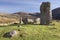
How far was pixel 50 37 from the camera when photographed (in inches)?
1058

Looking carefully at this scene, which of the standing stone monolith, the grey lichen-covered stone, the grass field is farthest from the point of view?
the standing stone monolith

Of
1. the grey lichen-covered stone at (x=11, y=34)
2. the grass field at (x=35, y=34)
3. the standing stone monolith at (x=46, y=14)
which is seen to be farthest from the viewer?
the standing stone monolith at (x=46, y=14)

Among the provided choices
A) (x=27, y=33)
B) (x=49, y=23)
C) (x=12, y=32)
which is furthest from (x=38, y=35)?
(x=49, y=23)

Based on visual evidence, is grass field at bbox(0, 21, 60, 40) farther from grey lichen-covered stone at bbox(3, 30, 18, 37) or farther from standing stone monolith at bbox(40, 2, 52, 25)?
standing stone monolith at bbox(40, 2, 52, 25)

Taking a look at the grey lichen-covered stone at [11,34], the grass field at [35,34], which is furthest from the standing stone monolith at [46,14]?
the grey lichen-covered stone at [11,34]

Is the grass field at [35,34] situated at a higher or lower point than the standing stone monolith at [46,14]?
lower

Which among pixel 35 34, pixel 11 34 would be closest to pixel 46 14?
pixel 35 34

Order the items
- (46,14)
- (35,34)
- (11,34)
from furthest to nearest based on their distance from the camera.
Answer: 1. (46,14)
2. (35,34)
3. (11,34)

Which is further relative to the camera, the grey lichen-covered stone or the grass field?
the grey lichen-covered stone

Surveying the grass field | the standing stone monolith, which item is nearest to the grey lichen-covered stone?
the grass field

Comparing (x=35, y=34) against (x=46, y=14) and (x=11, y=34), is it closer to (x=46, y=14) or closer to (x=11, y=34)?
A: (x=11, y=34)

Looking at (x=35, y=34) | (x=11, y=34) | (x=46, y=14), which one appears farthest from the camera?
(x=46, y=14)

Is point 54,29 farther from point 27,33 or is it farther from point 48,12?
point 48,12

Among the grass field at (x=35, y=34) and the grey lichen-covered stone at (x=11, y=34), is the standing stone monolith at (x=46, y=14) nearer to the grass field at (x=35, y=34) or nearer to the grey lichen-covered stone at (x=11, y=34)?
the grass field at (x=35, y=34)
